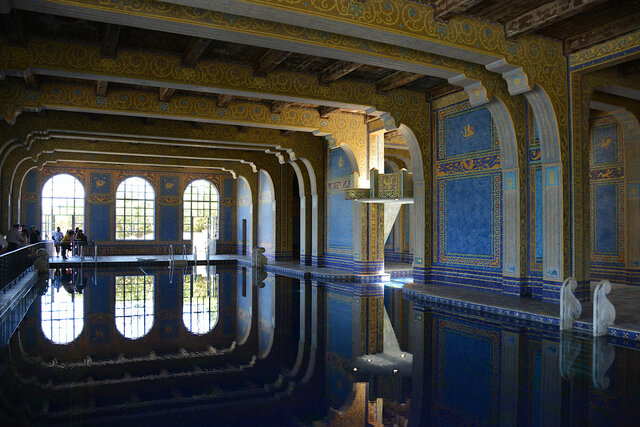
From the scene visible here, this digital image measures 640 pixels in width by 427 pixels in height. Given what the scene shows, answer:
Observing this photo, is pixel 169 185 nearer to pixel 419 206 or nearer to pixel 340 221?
pixel 340 221

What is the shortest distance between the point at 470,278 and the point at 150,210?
16717 mm

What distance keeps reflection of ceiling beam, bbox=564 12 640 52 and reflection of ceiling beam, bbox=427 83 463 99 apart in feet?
9.23

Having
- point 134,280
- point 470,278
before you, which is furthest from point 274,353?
point 134,280

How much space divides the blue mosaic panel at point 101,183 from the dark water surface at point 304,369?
562 inches

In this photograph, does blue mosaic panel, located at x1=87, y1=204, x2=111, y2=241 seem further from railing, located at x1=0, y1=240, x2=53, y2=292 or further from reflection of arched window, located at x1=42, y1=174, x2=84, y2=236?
railing, located at x1=0, y1=240, x2=53, y2=292

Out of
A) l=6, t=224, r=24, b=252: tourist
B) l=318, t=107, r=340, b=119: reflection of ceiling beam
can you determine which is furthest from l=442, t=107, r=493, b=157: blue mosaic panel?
l=6, t=224, r=24, b=252: tourist

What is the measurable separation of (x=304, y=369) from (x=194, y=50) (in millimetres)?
5679

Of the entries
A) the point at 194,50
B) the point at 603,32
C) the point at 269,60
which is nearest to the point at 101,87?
the point at 194,50

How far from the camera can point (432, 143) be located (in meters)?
11.8

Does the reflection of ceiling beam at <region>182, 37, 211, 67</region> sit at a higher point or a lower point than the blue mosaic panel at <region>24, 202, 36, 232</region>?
higher

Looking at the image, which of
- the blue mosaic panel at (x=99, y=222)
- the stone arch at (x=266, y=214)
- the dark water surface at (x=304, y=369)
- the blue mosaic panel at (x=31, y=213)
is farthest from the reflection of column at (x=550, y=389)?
the blue mosaic panel at (x=31, y=213)

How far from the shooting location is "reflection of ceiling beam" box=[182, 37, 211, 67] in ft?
26.4

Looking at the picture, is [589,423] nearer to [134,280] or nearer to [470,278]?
[470,278]

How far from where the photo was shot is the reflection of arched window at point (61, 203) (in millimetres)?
21656
